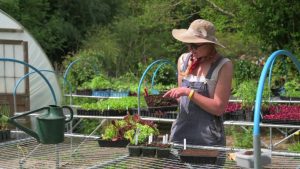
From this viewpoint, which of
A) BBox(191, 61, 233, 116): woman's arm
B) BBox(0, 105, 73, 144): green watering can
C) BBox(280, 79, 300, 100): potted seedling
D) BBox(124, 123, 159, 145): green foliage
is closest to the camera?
BBox(0, 105, 73, 144): green watering can

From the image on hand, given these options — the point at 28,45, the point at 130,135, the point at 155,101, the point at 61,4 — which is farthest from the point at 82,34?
the point at 130,135

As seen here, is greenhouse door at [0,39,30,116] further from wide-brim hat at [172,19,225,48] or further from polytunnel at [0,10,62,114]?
wide-brim hat at [172,19,225,48]

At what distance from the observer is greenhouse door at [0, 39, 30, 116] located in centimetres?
877

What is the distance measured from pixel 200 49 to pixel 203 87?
0.22 m

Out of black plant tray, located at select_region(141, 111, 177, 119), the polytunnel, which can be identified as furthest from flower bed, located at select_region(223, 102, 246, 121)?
the polytunnel

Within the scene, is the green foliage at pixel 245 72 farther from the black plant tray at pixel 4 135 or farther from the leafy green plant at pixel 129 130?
the leafy green plant at pixel 129 130

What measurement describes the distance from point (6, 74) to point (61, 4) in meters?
9.78

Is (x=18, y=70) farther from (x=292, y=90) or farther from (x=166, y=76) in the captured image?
(x=292, y=90)

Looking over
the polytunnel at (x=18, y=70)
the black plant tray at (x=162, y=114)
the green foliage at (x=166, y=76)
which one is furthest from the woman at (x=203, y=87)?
the green foliage at (x=166, y=76)

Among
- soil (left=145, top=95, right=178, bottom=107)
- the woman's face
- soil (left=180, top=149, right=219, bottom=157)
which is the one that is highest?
the woman's face

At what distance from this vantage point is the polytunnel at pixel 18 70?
8.78 m

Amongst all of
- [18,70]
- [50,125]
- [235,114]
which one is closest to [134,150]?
[50,125]

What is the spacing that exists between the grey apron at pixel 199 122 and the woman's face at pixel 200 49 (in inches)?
3.7

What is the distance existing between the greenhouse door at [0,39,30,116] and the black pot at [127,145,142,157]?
6.19 metres
